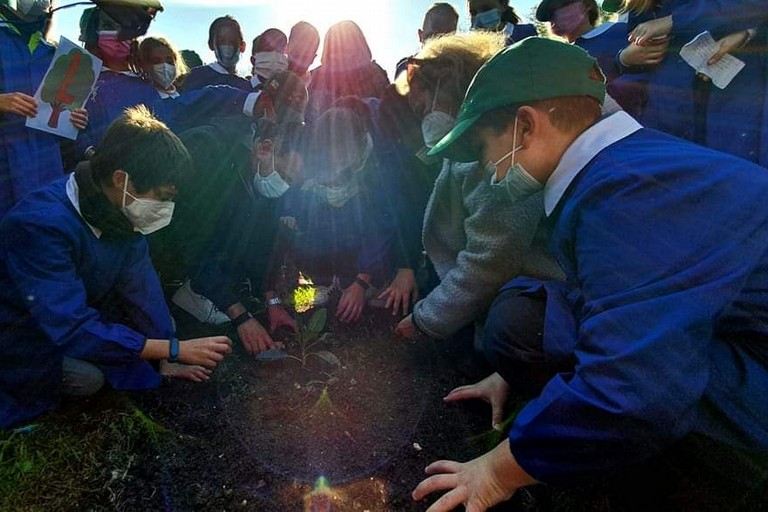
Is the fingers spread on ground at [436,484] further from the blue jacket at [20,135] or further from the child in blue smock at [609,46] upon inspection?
the blue jacket at [20,135]

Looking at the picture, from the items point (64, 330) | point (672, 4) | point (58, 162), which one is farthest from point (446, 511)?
point (58, 162)

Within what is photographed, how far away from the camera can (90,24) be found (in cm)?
319

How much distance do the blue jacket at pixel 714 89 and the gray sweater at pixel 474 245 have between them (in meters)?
1.05

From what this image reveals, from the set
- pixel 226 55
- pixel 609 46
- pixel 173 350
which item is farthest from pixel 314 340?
pixel 226 55

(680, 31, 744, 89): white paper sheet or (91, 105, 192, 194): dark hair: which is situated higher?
(680, 31, 744, 89): white paper sheet

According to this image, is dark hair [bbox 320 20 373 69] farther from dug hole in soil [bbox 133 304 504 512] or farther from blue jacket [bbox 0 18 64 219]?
dug hole in soil [bbox 133 304 504 512]

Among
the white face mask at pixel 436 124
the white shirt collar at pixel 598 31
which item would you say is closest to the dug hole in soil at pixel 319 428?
the white face mask at pixel 436 124

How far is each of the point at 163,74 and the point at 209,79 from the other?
0.36 m

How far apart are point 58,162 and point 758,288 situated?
340cm

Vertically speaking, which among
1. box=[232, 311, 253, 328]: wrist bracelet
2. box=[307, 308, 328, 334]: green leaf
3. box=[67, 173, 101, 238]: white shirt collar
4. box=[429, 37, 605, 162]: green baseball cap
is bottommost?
box=[232, 311, 253, 328]: wrist bracelet

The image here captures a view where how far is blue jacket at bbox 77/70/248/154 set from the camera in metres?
3.20

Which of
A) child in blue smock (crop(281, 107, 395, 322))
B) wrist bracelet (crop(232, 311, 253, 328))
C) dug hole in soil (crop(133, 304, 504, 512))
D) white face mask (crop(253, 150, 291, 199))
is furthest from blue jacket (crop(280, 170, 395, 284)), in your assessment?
wrist bracelet (crop(232, 311, 253, 328))

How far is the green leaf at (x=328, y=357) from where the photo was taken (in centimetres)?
242

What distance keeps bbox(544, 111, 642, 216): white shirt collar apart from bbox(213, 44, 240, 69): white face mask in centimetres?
369
